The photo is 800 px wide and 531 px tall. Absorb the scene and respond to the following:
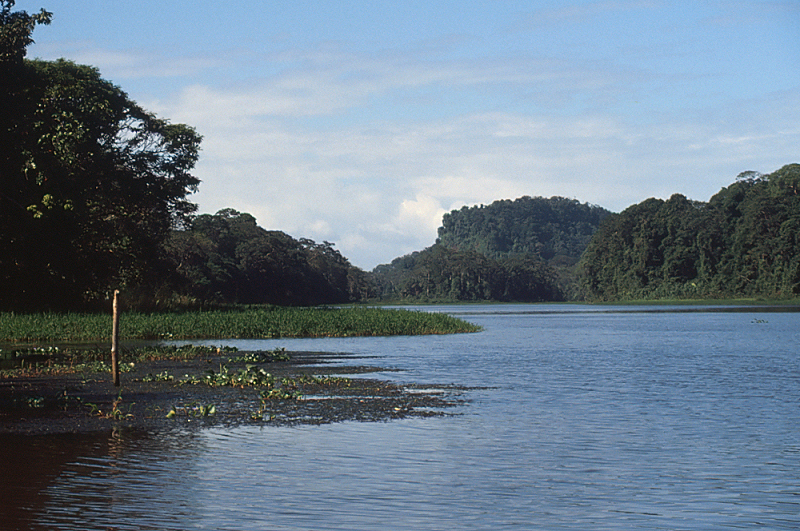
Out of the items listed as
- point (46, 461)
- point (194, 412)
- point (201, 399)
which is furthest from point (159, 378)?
point (46, 461)

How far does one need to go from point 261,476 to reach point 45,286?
1556 inches

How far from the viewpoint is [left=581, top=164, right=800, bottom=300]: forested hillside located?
399 feet

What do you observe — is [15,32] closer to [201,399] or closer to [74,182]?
[74,182]

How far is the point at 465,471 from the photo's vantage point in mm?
12984

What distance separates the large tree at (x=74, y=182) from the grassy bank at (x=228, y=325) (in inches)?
113

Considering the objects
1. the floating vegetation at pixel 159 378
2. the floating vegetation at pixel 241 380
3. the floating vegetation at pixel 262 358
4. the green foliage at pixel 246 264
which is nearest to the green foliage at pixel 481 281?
the green foliage at pixel 246 264

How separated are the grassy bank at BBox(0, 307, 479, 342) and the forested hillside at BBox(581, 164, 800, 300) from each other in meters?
81.0

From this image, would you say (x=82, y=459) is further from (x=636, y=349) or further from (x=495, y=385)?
(x=636, y=349)

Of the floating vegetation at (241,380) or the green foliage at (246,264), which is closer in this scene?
the floating vegetation at (241,380)

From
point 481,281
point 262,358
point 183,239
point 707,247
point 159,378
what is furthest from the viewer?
point 481,281

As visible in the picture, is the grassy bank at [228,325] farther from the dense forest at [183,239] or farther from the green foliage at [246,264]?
the green foliage at [246,264]

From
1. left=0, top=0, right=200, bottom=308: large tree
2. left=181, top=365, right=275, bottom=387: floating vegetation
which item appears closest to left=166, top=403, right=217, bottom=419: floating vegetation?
left=181, top=365, right=275, bottom=387: floating vegetation

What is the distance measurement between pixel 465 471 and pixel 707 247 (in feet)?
438

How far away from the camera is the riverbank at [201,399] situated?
16906 millimetres
